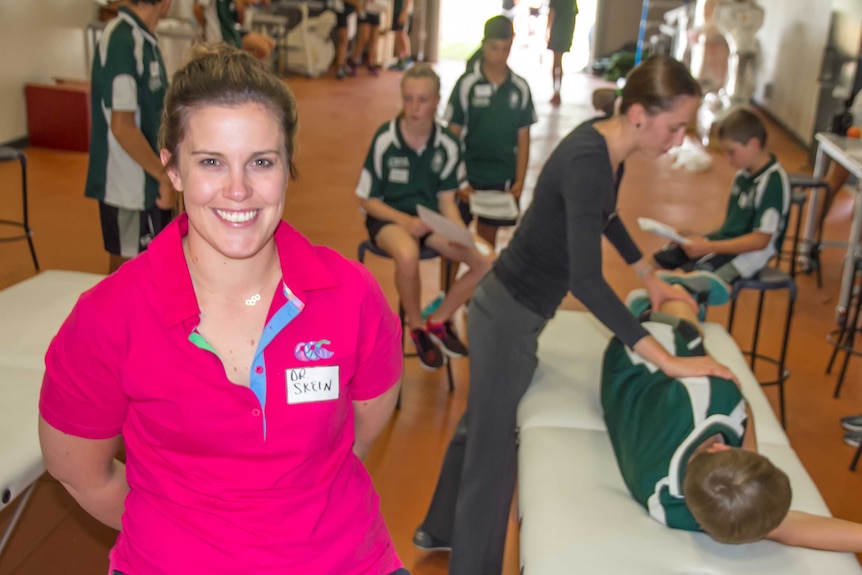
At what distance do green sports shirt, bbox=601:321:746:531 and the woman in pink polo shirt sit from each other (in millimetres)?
835

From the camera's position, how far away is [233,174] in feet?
4.02

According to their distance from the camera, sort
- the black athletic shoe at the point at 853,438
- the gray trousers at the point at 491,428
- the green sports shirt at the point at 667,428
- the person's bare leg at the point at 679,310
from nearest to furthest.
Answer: the green sports shirt at the point at 667,428, the gray trousers at the point at 491,428, the person's bare leg at the point at 679,310, the black athletic shoe at the point at 853,438

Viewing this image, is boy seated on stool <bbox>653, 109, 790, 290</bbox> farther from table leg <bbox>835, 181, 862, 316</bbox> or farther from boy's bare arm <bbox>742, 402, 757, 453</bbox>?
boy's bare arm <bbox>742, 402, 757, 453</bbox>

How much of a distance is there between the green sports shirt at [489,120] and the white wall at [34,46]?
4.06 metres

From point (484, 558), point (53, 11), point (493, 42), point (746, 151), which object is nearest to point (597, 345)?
point (484, 558)

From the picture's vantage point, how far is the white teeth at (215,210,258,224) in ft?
4.08

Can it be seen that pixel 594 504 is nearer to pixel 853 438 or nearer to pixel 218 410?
pixel 218 410

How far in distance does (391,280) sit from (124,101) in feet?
6.54

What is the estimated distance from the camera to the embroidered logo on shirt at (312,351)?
1.30 m

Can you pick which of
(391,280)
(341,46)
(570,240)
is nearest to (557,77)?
(341,46)

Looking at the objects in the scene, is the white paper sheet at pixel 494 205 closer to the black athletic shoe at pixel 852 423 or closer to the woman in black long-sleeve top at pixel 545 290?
the woman in black long-sleeve top at pixel 545 290

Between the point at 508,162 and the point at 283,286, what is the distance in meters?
3.28

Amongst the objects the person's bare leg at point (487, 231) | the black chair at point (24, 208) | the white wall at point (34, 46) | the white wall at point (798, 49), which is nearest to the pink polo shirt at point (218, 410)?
the person's bare leg at point (487, 231)

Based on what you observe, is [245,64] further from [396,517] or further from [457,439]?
[396,517]
